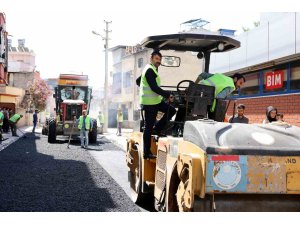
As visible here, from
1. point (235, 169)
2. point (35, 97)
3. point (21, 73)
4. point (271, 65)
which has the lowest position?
point (235, 169)

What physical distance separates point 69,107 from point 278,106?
11523 millimetres

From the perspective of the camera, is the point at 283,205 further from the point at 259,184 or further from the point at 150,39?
the point at 150,39

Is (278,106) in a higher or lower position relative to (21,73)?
lower

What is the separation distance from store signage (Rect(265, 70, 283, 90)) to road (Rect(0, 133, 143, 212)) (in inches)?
214

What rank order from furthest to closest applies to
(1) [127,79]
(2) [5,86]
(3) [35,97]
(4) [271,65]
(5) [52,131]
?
(3) [35,97], (1) [127,79], (2) [5,86], (5) [52,131], (4) [271,65]

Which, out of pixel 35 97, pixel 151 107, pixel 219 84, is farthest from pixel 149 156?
pixel 35 97

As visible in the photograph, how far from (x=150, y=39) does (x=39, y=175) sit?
5256 mm

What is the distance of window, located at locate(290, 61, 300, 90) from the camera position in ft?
37.6

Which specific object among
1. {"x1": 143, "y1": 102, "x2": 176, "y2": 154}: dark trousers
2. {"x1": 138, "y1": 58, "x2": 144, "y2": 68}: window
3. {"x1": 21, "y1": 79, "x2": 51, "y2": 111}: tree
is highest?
{"x1": 138, "y1": 58, "x2": 144, "y2": 68}: window

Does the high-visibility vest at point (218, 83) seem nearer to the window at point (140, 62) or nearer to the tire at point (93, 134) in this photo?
the tire at point (93, 134)

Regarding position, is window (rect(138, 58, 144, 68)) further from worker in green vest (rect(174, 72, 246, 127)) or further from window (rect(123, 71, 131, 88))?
worker in green vest (rect(174, 72, 246, 127))

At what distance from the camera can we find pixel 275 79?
1275 centimetres

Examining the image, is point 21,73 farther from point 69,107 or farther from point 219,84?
point 219,84

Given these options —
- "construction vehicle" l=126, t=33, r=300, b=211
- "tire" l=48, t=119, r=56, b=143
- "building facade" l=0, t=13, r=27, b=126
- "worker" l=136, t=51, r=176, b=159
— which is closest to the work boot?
"worker" l=136, t=51, r=176, b=159
